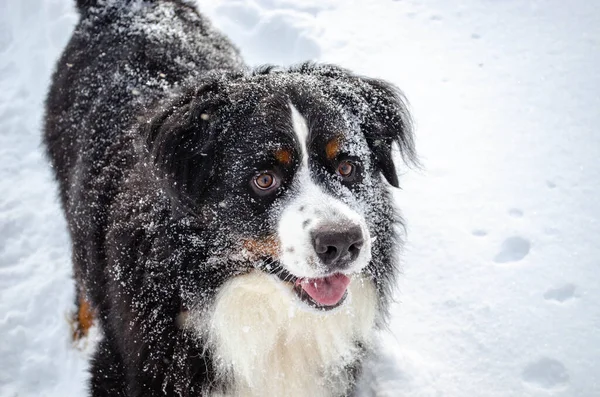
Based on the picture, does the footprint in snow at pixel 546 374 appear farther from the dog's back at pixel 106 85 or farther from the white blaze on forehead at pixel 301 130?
the dog's back at pixel 106 85

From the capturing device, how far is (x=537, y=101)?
4605mm

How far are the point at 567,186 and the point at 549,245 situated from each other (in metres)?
0.60

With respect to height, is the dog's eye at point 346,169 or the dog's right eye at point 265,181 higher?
the dog's right eye at point 265,181

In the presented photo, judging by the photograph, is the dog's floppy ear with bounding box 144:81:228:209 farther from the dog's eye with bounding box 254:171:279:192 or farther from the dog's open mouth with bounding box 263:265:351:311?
the dog's open mouth with bounding box 263:265:351:311

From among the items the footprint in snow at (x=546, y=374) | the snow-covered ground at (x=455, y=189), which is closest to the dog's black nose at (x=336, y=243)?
the snow-covered ground at (x=455, y=189)

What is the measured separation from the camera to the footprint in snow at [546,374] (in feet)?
9.45

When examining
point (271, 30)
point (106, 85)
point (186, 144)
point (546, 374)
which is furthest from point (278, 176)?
point (271, 30)

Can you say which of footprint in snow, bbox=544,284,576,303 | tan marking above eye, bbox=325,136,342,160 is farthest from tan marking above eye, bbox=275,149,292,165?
footprint in snow, bbox=544,284,576,303

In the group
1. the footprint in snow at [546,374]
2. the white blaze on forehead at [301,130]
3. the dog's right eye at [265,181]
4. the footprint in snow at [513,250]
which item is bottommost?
the footprint in snow at [546,374]

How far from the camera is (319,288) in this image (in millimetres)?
2191

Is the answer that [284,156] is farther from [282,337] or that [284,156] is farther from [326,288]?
[282,337]

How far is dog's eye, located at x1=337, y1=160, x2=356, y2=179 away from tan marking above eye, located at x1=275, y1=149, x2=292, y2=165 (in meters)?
0.25

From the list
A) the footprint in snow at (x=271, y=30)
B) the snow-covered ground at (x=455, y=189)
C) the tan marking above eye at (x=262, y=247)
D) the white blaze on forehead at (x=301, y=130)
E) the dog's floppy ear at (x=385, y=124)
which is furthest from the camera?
the footprint in snow at (x=271, y=30)

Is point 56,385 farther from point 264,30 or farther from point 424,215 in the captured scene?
point 264,30
